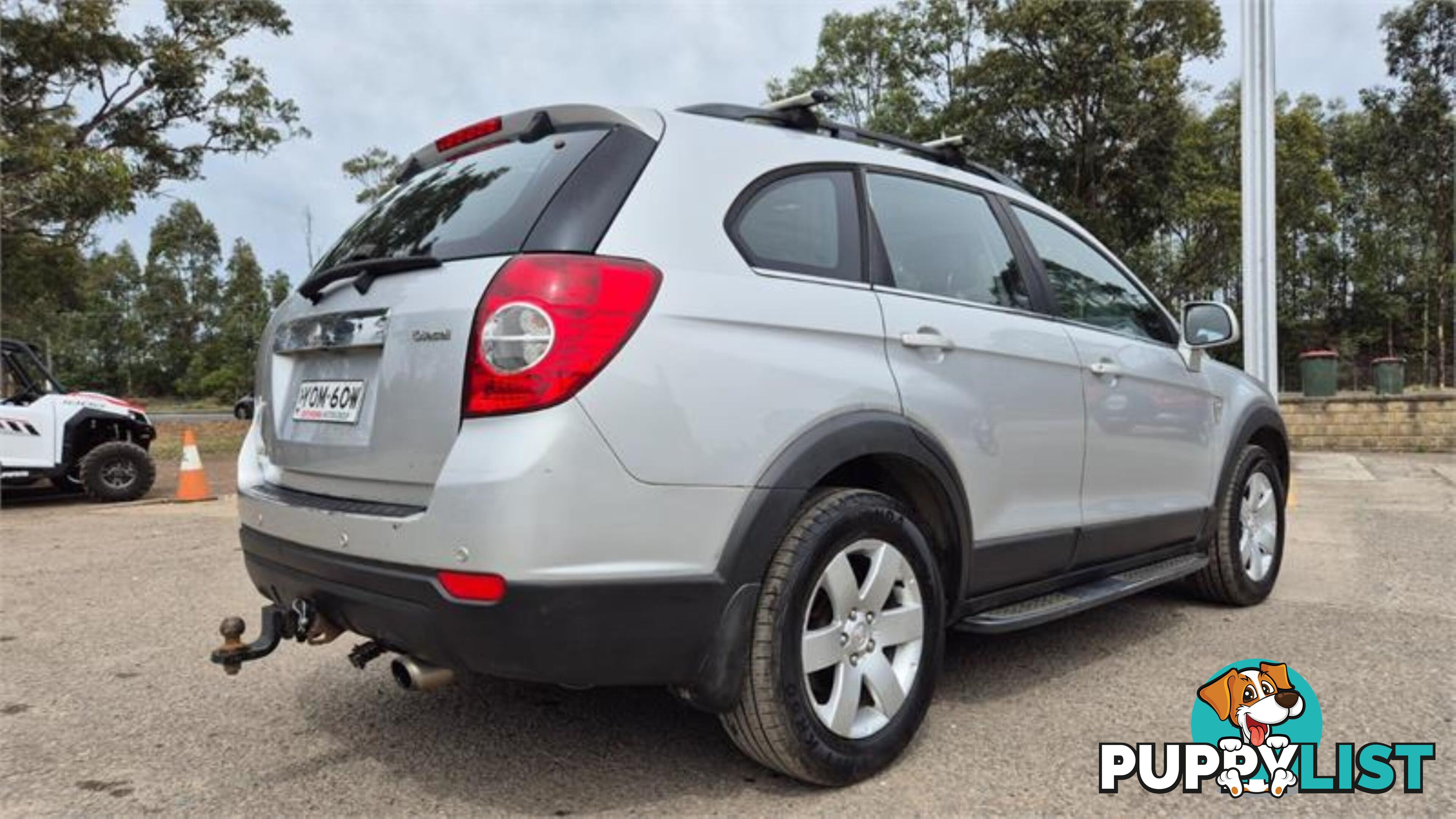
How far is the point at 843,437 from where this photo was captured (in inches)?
94.7

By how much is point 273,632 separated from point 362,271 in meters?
0.95

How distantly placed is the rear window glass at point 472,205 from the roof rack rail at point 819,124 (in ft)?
1.46

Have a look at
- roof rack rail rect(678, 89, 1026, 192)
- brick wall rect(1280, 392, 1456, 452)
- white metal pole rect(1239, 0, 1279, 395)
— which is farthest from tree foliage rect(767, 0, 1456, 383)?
roof rack rail rect(678, 89, 1026, 192)

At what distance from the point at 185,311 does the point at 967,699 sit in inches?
2630

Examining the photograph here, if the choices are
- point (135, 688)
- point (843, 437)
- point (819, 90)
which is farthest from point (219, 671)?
point (819, 90)

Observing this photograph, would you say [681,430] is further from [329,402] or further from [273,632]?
[273,632]

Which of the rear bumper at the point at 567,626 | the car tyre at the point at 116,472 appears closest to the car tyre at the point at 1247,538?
the rear bumper at the point at 567,626

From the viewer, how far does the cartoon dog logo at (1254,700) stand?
9.32ft

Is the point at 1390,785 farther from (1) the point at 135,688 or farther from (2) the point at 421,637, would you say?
(1) the point at 135,688

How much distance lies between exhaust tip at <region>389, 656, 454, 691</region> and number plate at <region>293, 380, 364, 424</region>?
61 centimetres

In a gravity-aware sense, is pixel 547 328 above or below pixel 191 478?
above

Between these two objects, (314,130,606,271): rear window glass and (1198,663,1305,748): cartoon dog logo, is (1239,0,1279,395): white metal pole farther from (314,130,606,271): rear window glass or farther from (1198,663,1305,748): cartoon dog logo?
(314,130,606,271): rear window glass

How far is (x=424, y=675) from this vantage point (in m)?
2.24

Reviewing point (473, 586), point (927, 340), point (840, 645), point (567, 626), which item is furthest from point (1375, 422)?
point (473, 586)
